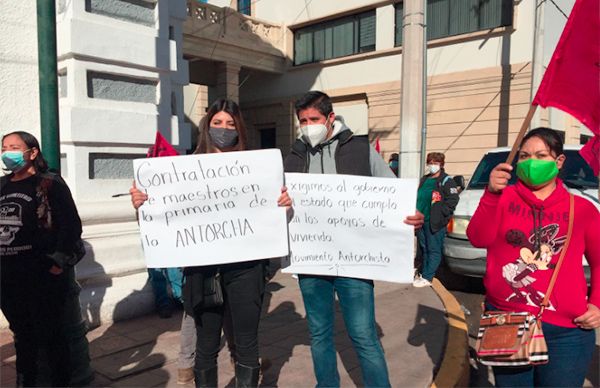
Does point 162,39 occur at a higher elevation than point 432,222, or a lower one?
higher

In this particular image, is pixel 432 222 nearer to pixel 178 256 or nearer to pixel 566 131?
pixel 178 256

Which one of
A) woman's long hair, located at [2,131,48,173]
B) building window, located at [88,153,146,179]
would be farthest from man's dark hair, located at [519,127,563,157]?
building window, located at [88,153,146,179]

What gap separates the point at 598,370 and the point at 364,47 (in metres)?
16.5

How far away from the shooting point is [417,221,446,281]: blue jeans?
6.35 m

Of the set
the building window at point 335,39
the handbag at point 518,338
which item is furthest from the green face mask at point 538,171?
the building window at point 335,39

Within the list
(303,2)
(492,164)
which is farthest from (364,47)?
(492,164)

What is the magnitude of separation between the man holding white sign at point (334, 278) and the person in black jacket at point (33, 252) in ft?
5.00

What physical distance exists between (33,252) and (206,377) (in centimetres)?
132

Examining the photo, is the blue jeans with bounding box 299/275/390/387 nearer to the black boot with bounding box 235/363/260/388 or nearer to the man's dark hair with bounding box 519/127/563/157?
the black boot with bounding box 235/363/260/388

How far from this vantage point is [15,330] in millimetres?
2924

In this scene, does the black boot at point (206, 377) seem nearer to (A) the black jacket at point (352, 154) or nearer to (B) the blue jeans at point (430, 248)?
(A) the black jacket at point (352, 154)

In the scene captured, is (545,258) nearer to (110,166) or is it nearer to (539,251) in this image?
(539,251)

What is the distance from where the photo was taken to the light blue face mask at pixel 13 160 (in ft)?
9.43

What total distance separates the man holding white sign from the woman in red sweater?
59 cm
